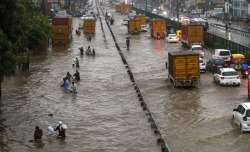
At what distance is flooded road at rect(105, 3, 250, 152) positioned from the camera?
2608 cm

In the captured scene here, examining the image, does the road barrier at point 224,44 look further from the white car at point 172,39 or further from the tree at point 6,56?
the tree at point 6,56

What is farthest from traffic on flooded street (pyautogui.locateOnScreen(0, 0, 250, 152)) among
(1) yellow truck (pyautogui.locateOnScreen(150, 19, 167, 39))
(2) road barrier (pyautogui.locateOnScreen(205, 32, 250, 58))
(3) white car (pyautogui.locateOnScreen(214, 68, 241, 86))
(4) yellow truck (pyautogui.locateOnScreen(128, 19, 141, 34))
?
(4) yellow truck (pyautogui.locateOnScreen(128, 19, 141, 34))

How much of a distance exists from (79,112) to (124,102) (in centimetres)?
358

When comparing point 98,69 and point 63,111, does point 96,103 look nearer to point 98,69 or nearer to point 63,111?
point 63,111

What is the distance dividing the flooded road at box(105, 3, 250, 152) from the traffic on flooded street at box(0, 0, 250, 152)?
0.14 ft

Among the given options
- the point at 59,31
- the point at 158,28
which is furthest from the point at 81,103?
the point at 158,28

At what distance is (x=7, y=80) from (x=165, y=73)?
11.9 meters

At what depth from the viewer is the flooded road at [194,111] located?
26.1 metres

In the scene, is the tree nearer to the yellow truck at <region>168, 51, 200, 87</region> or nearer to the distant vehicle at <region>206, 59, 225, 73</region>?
the yellow truck at <region>168, 51, 200, 87</region>

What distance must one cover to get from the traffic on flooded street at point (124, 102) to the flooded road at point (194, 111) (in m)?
0.04

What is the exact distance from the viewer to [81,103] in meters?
36.5

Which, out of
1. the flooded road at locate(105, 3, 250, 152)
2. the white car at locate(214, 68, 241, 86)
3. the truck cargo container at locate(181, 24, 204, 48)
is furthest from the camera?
the truck cargo container at locate(181, 24, 204, 48)

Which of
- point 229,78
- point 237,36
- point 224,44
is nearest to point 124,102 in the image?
point 229,78

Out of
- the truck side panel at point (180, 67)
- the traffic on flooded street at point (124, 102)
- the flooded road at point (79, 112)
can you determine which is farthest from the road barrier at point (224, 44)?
the truck side panel at point (180, 67)
